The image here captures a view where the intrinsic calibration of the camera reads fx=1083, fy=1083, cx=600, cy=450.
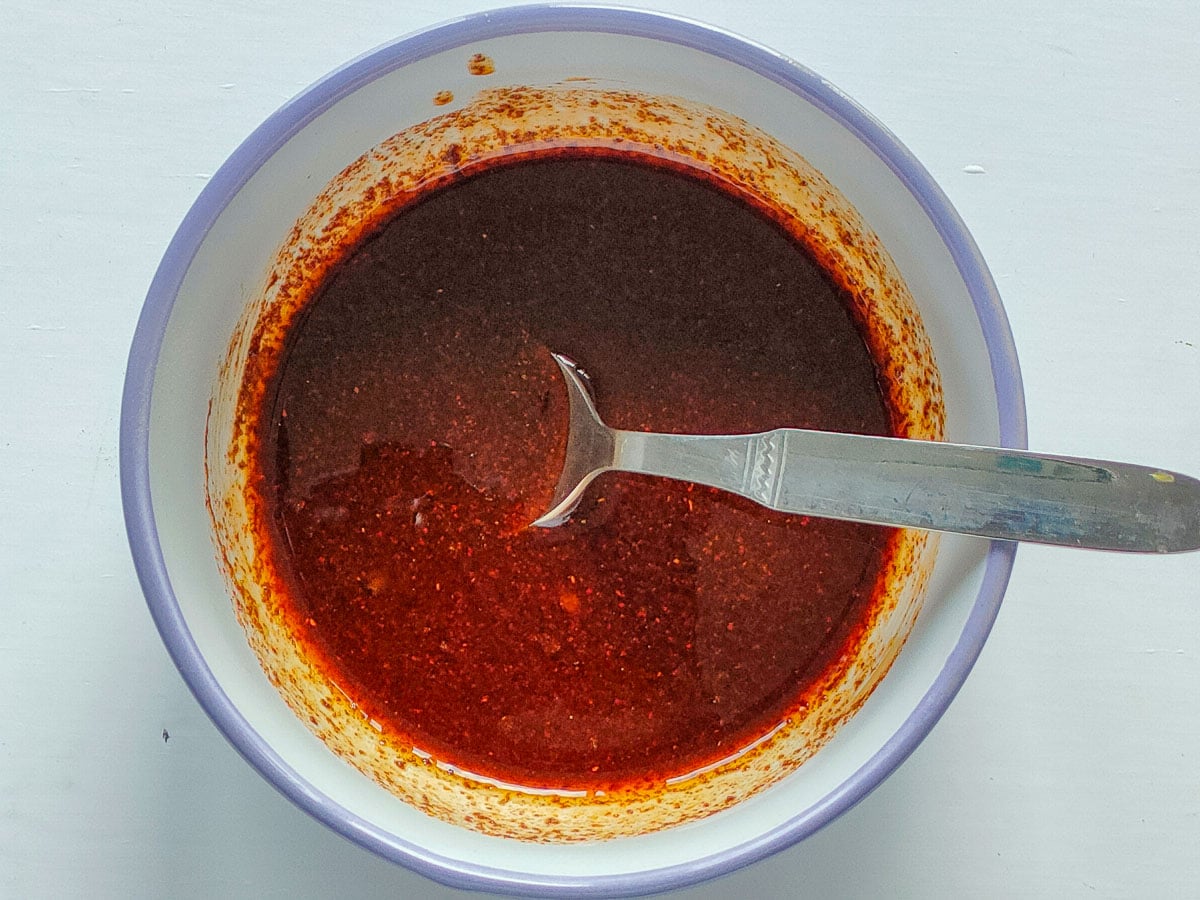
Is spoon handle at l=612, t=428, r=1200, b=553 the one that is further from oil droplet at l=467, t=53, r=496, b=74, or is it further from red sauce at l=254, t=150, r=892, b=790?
oil droplet at l=467, t=53, r=496, b=74

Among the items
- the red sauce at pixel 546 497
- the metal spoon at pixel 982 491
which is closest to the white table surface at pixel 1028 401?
the red sauce at pixel 546 497

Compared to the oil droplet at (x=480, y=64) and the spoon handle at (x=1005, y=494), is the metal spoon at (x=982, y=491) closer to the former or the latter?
the spoon handle at (x=1005, y=494)

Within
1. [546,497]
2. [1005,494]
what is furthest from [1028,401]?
[546,497]


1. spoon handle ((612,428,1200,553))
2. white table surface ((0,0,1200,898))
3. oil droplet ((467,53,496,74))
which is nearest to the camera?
spoon handle ((612,428,1200,553))

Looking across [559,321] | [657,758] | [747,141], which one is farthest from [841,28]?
[657,758]

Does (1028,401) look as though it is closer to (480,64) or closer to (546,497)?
(546,497)

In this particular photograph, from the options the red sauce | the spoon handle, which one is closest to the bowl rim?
the spoon handle
